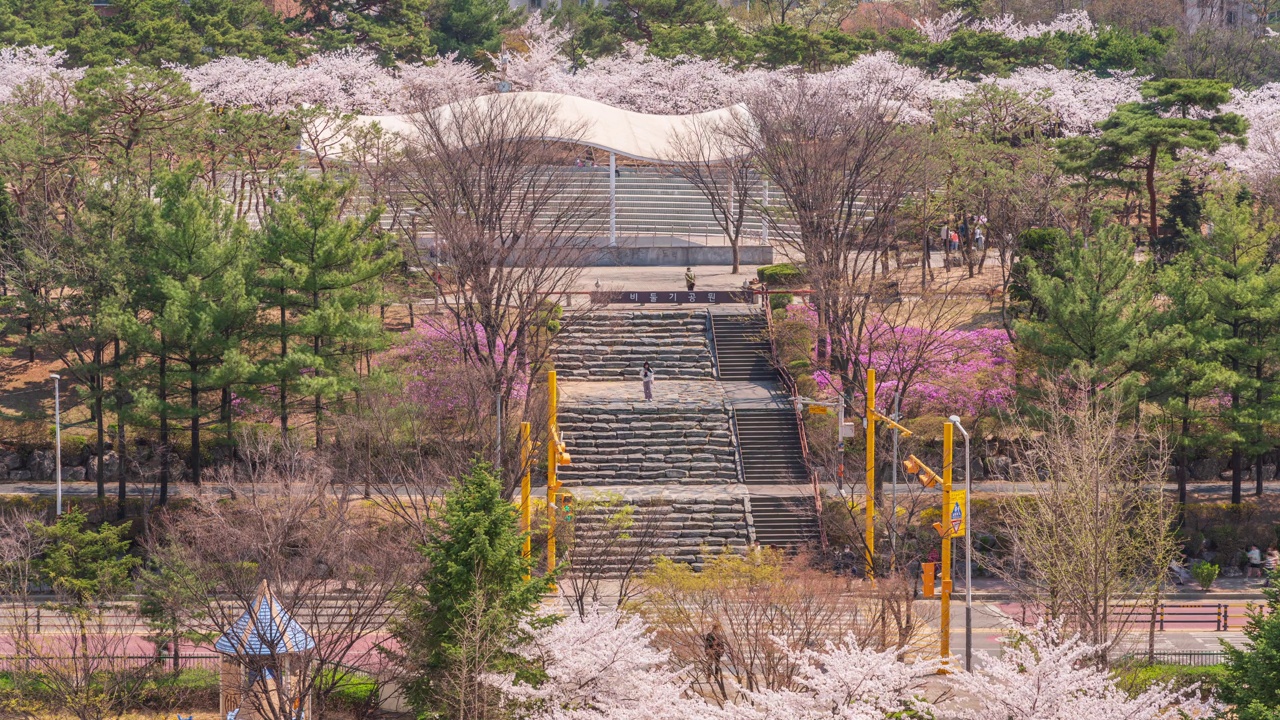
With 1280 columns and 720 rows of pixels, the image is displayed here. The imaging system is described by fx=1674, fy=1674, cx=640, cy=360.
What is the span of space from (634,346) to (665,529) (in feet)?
39.3

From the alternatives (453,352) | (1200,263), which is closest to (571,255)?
(453,352)

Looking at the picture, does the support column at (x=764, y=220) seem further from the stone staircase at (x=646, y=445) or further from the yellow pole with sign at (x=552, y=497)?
the yellow pole with sign at (x=552, y=497)

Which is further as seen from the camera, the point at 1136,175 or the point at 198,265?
the point at 1136,175

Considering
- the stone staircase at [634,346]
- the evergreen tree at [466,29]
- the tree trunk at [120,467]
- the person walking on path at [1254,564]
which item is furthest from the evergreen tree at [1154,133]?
the evergreen tree at [466,29]

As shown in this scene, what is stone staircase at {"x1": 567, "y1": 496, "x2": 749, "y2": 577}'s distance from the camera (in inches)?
1673

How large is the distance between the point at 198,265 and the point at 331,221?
384 cm

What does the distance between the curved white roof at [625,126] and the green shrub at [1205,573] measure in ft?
79.6

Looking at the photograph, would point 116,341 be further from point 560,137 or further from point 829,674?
point 829,674

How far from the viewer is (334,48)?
86875 millimetres

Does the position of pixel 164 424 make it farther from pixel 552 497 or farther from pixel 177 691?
pixel 177 691

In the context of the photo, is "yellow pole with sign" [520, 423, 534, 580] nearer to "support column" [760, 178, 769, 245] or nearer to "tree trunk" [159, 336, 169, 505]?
"tree trunk" [159, 336, 169, 505]

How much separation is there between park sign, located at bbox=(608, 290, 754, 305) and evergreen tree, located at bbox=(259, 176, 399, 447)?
12.1 metres

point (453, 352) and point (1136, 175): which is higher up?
point (1136, 175)

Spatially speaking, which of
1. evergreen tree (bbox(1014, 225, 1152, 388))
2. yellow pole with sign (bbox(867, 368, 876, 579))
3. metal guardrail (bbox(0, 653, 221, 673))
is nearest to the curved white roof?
evergreen tree (bbox(1014, 225, 1152, 388))
